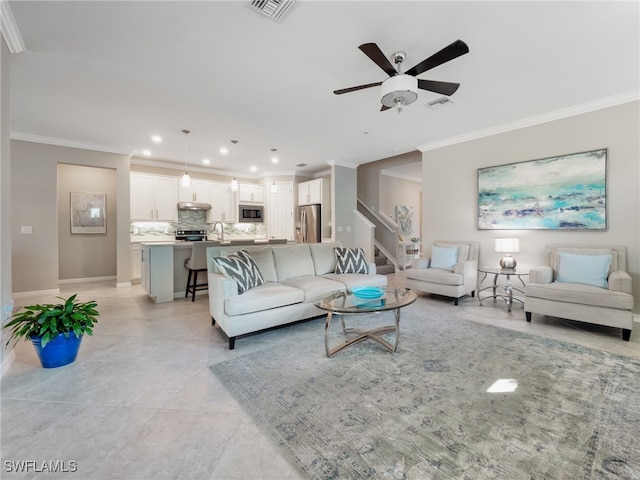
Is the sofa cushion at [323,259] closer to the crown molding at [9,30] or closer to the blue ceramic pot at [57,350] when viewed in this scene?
the blue ceramic pot at [57,350]

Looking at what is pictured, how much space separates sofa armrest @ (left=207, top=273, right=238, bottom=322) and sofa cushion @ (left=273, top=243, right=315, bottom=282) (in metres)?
0.81

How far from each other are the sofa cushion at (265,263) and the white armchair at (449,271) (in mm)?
2363

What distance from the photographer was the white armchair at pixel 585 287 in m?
2.79

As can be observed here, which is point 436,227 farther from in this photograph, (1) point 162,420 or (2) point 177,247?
(1) point 162,420

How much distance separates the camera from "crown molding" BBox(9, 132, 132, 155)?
15.1 feet

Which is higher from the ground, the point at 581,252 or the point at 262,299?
the point at 581,252

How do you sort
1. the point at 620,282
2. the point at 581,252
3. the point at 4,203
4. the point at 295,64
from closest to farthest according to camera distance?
the point at 4,203 < the point at 295,64 < the point at 620,282 < the point at 581,252

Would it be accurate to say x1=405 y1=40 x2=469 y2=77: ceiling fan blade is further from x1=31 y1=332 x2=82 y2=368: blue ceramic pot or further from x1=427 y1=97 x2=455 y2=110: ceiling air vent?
x1=31 y1=332 x2=82 y2=368: blue ceramic pot

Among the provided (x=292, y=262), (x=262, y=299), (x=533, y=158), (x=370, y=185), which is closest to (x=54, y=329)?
(x=262, y=299)

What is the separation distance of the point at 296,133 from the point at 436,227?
3.08 m

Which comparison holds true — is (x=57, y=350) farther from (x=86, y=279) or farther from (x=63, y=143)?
(x=86, y=279)

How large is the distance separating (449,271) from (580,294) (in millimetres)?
1654

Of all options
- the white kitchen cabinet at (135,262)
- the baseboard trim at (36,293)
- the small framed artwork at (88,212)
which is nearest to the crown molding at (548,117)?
the white kitchen cabinet at (135,262)

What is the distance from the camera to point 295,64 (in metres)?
2.67
